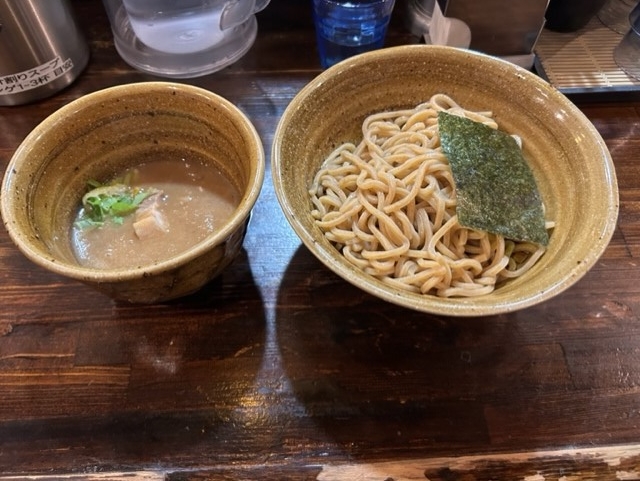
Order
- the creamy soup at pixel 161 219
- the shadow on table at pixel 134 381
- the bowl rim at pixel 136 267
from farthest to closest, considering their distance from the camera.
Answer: the creamy soup at pixel 161 219 → the shadow on table at pixel 134 381 → the bowl rim at pixel 136 267

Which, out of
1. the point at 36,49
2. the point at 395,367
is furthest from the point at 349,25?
the point at 395,367

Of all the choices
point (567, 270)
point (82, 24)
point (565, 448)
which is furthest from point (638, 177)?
point (82, 24)

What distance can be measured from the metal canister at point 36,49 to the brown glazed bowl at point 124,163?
1.82 feet

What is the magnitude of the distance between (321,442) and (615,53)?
1678mm

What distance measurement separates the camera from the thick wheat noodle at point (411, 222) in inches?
46.9

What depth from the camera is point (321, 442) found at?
107 cm

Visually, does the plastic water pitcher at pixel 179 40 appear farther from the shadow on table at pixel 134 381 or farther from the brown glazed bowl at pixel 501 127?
the shadow on table at pixel 134 381

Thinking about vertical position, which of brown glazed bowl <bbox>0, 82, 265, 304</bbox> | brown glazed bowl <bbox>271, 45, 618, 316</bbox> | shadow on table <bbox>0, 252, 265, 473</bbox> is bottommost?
shadow on table <bbox>0, 252, 265, 473</bbox>

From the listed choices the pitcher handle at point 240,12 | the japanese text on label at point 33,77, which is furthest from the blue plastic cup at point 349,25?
the japanese text on label at point 33,77

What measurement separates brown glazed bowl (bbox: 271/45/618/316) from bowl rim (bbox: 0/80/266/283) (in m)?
0.07

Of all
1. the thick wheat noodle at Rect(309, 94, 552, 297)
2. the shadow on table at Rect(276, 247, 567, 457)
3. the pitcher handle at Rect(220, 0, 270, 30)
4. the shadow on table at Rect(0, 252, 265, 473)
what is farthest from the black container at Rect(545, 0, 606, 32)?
the shadow on table at Rect(0, 252, 265, 473)

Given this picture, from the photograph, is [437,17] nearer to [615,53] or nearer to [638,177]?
[615,53]

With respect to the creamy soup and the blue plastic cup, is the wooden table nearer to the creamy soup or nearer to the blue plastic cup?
the creamy soup

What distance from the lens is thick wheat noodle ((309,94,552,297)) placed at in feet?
3.91
